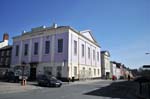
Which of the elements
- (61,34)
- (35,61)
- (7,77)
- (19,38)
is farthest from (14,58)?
(61,34)

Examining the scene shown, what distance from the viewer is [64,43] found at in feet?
116

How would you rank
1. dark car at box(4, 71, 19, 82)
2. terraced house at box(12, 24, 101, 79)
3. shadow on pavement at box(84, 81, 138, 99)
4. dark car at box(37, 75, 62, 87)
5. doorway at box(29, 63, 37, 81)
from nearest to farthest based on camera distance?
shadow on pavement at box(84, 81, 138, 99)
dark car at box(37, 75, 62, 87)
dark car at box(4, 71, 19, 82)
terraced house at box(12, 24, 101, 79)
doorway at box(29, 63, 37, 81)

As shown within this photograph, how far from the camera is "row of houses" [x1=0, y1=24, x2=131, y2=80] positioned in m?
34.9

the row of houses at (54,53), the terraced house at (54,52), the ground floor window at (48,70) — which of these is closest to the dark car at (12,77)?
the row of houses at (54,53)

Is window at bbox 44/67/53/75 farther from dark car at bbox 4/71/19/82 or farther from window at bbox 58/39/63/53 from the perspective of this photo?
dark car at bbox 4/71/19/82

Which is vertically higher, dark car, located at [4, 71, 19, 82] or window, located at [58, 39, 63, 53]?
window, located at [58, 39, 63, 53]

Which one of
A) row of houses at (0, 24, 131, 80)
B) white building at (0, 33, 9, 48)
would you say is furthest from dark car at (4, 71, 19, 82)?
white building at (0, 33, 9, 48)

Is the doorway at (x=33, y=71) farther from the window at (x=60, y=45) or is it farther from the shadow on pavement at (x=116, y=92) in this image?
the shadow on pavement at (x=116, y=92)

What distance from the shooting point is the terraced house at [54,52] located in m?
34.9

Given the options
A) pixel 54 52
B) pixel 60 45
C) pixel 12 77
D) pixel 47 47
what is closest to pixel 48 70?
pixel 54 52

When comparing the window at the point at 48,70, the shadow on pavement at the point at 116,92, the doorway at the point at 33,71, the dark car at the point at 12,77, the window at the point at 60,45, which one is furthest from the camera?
the doorway at the point at 33,71

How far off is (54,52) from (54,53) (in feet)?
0.73

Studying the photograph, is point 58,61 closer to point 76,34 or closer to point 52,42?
point 52,42

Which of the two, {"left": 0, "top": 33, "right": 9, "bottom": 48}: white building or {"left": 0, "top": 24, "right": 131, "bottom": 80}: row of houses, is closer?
{"left": 0, "top": 24, "right": 131, "bottom": 80}: row of houses
